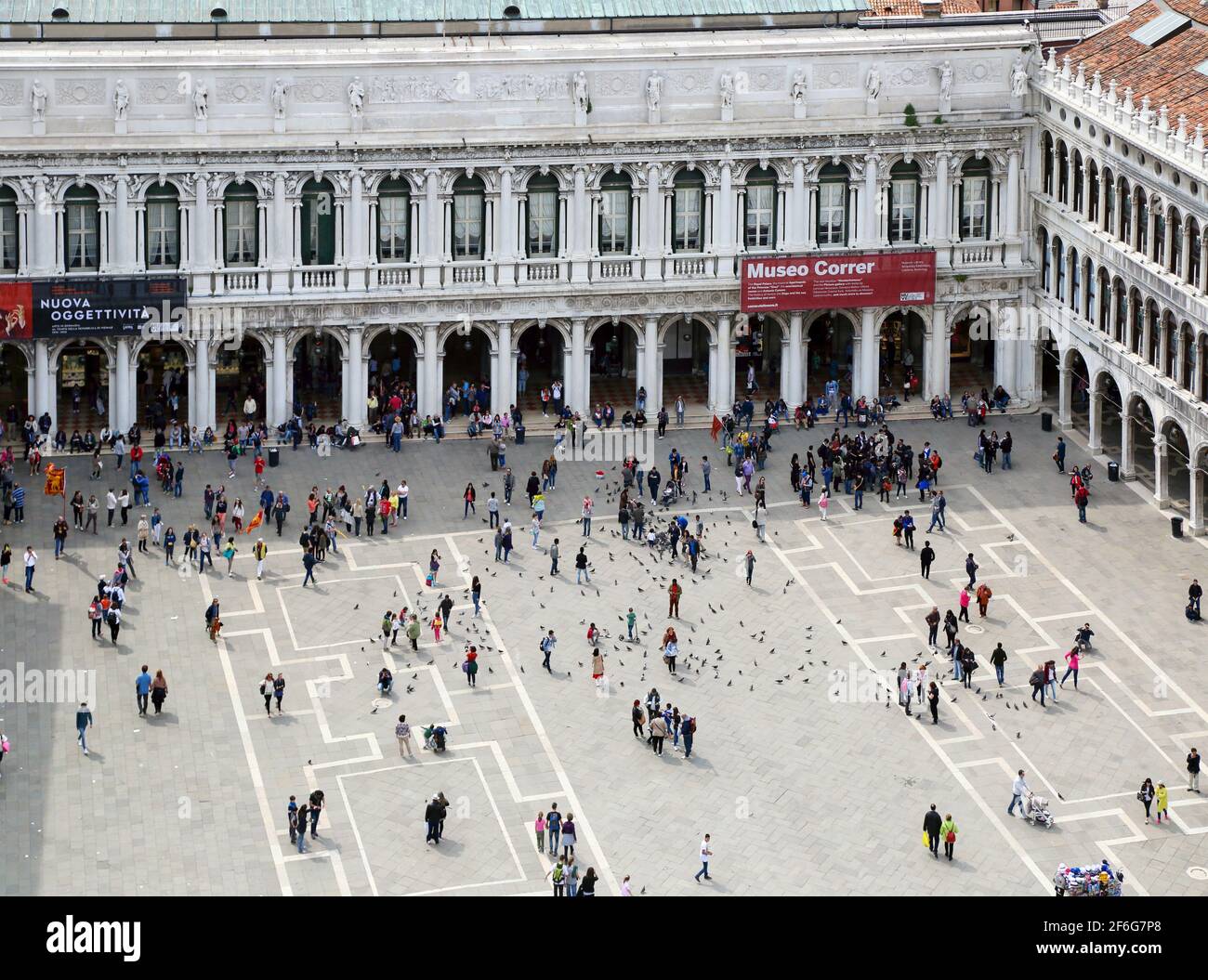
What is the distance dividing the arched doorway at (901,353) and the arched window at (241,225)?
31087mm

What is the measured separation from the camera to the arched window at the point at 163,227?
11156cm

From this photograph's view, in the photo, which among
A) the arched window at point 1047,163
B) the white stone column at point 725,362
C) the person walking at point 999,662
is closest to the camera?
the person walking at point 999,662

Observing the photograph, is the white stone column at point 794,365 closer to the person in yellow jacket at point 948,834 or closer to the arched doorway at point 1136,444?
the arched doorway at point 1136,444

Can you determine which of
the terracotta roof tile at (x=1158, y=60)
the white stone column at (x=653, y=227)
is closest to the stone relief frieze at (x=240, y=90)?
the white stone column at (x=653, y=227)

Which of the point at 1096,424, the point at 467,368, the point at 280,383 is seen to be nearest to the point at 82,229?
the point at 280,383

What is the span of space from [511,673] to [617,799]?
10.8 metres

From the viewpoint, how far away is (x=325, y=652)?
9106cm

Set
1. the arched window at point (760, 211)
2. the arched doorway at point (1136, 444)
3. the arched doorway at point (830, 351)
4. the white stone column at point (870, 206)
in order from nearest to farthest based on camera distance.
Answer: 1. the arched doorway at point (1136, 444)
2. the arched window at point (760, 211)
3. the white stone column at point (870, 206)
4. the arched doorway at point (830, 351)

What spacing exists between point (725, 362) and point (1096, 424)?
17876 millimetres

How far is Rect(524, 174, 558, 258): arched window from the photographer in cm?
11494

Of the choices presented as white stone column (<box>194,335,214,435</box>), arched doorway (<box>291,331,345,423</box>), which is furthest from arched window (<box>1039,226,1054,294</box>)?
white stone column (<box>194,335,214,435</box>)

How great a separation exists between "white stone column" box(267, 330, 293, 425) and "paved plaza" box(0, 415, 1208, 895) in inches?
240
